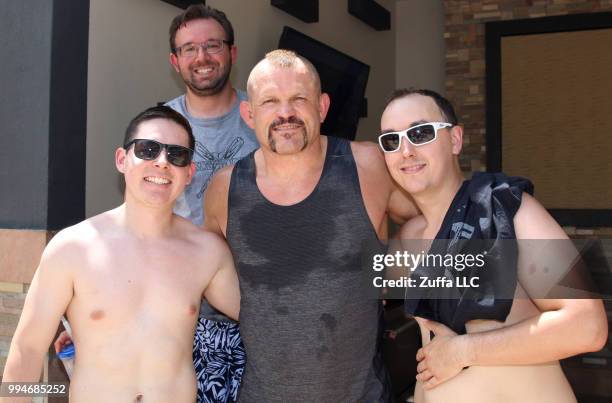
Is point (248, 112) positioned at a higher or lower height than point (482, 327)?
higher

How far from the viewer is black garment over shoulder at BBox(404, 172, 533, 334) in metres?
1.71

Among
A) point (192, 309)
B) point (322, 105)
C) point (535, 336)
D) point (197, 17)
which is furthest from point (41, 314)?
point (197, 17)

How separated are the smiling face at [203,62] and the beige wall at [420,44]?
4.19 metres

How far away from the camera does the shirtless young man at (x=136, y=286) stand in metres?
1.92

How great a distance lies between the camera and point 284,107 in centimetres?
217

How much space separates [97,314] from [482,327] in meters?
1.15

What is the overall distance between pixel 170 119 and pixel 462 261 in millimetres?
1066

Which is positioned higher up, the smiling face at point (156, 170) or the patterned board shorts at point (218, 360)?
the smiling face at point (156, 170)

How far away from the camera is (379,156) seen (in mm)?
2289

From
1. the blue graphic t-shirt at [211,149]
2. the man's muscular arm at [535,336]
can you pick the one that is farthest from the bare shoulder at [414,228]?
the blue graphic t-shirt at [211,149]

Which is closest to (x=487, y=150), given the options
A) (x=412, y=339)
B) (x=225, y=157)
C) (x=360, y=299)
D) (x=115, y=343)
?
(x=412, y=339)

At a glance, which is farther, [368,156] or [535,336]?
[368,156]

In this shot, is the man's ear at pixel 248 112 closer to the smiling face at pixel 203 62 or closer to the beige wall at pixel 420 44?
the smiling face at pixel 203 62

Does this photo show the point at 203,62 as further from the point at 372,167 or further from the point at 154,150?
the point at 372,167
